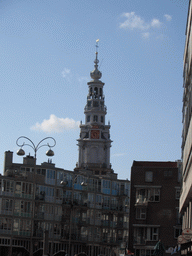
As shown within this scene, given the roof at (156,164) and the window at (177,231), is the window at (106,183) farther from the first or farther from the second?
the window at (177,231)

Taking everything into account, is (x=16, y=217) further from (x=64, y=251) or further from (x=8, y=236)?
(x=64, y=251)

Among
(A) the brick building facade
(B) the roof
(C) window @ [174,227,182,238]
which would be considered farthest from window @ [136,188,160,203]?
(B) the roof

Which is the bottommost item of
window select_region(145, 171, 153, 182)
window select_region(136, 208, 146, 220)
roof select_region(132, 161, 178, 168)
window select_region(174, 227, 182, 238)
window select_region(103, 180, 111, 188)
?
window select_region(174, 227, 182, 238)

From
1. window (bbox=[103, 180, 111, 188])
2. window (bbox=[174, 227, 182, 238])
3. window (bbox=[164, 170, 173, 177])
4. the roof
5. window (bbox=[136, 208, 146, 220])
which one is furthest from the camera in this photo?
window (bbox=[103, 180, 111, 188])

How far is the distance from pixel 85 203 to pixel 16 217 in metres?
19.5

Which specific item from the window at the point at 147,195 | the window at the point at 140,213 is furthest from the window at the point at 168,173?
the window at the point at 140,213

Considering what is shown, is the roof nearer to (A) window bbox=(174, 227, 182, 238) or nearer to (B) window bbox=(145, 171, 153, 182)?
(B) window bbox=(145, 171, 153, 182)

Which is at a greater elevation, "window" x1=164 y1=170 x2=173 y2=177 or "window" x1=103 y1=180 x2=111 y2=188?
"window" x1=103 y1=180 x2=111 y2=188

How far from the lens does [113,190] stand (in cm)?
13212

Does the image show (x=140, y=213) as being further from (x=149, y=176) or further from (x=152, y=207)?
(x=149, y=176)

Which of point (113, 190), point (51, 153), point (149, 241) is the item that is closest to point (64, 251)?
point (113, 190)

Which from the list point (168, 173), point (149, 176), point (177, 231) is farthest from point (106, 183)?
point (177, 231)

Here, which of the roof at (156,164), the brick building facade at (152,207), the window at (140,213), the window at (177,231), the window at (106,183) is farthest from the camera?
the window at (106,183)

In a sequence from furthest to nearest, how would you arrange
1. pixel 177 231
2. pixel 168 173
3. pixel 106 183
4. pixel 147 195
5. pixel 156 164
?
pixel 106 183
pixel 156 164
pixel 147 195
pixel 168 173
pixel 177 231
